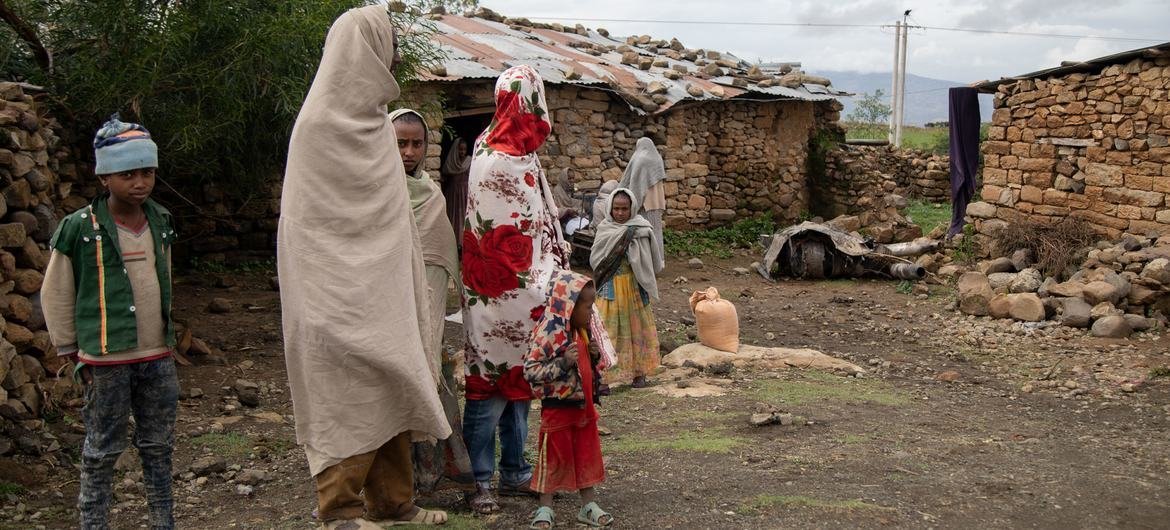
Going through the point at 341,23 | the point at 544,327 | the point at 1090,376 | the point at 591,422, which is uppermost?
the point at 341,23

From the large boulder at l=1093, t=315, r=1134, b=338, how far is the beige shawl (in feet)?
22.5

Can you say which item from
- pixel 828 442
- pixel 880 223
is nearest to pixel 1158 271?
pixel 828 442

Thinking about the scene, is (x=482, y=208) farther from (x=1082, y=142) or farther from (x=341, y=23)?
(x=1082, y=142)

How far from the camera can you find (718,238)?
14.7 meters

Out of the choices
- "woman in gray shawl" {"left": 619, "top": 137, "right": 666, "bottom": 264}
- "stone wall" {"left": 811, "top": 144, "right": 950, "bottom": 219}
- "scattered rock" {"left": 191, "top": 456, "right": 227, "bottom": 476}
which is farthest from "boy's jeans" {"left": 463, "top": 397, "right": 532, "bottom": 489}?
"stone wall" {"left": 811, "top": 144, "right": 950, "bottom": 219}

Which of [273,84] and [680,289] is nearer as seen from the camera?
[273,84]

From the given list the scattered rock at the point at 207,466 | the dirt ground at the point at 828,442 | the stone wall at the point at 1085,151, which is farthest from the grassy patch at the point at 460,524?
the stone wall at the point at 1085,151

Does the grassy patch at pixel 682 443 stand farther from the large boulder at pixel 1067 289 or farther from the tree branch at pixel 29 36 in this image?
the large boulder at pixel 1067 289

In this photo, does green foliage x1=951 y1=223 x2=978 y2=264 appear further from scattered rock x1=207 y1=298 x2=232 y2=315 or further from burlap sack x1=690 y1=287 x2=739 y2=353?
scattered rock x1=207 y1=298 x2=232 y2=315

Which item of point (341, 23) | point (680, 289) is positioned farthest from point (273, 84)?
point (680, 289)

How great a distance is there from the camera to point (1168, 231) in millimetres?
9672

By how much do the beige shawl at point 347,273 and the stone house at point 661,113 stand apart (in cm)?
835

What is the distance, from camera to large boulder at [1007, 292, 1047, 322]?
8695 millimetres

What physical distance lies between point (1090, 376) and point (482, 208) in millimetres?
5324
